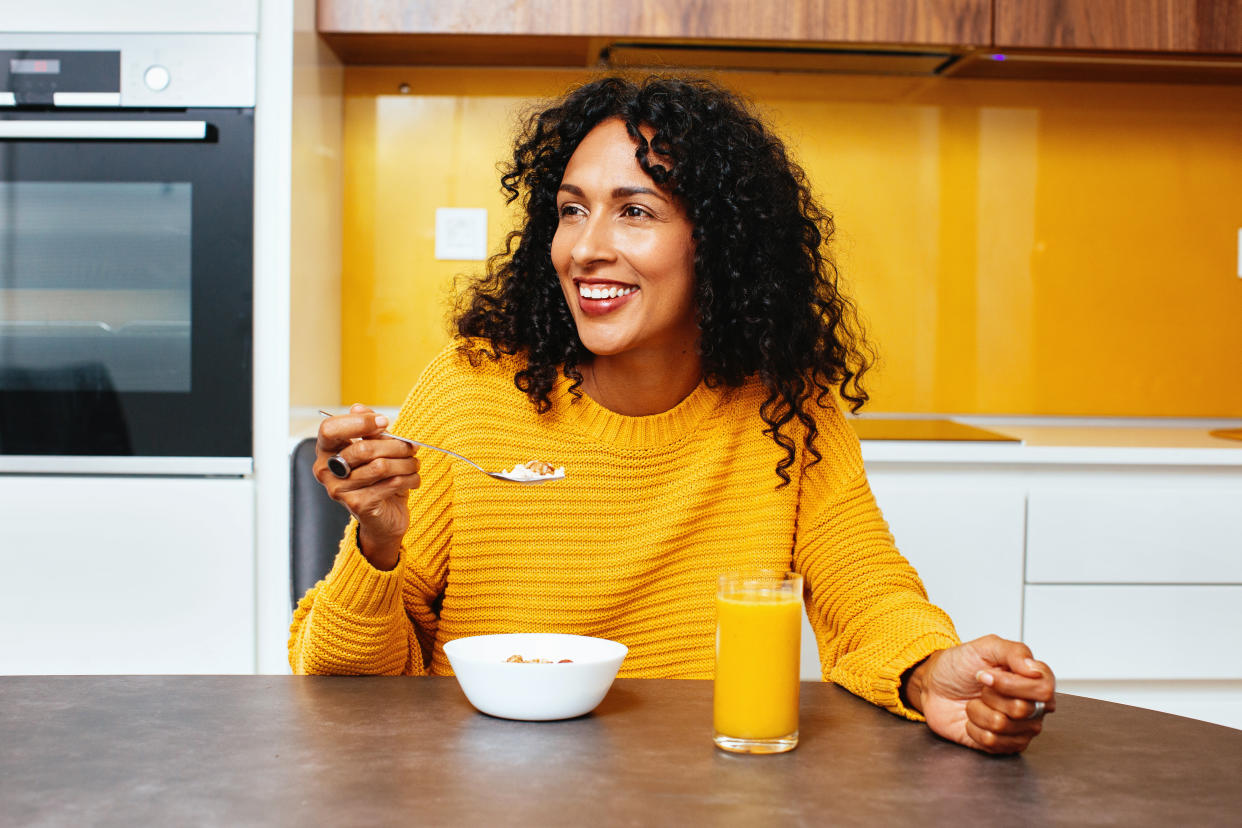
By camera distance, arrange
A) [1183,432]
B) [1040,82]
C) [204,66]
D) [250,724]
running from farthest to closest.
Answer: [1040,82] → [1183,432] → [204,66] → [250,724]

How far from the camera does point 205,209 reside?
2.11m

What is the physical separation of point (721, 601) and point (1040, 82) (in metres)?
2.13

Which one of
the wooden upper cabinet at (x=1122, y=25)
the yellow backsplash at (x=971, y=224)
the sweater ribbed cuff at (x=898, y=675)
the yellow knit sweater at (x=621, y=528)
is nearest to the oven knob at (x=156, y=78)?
the yellow backsplash at (x=971, y=224)

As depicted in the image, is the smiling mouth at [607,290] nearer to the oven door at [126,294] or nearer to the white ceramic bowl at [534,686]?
the white ceramic bowl at [534,686]

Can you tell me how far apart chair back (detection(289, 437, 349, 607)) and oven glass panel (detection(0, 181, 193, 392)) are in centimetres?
75

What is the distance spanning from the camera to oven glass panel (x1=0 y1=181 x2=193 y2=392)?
212cm

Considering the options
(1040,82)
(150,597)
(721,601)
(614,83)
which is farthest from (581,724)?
(1040,82)

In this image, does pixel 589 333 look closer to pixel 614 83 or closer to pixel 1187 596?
pixel 614 83

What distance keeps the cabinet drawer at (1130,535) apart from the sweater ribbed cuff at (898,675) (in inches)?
45.3

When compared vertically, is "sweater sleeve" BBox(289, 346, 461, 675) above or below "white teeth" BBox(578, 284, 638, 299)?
below

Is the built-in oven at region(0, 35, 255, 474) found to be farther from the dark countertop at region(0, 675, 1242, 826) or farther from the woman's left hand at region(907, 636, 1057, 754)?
the woman's left hand at region(907, 636, 1057, 754)

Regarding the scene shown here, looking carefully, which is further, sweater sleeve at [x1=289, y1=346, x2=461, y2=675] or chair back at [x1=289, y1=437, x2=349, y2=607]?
chair back at [x1=289, y1=437, x2=349, y2=607]

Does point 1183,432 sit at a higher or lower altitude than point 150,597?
higher

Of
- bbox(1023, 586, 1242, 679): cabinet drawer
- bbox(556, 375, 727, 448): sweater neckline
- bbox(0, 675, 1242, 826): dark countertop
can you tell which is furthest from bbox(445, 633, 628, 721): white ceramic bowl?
bbox(1023, 586, 1242, 679): cabinet drawer
